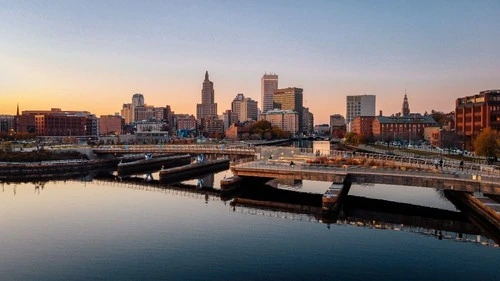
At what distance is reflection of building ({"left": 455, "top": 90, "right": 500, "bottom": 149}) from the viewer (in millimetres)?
93188

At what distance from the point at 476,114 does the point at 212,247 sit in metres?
87.5

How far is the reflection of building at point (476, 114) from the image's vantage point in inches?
3669

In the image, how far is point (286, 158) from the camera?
64.2 m

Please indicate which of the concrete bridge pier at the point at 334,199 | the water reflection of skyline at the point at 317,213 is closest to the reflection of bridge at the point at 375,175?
the concrete bridge pier at the point at 334,199

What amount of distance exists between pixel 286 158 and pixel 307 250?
118 feet

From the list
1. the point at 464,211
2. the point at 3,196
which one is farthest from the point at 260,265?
the point at 3,196

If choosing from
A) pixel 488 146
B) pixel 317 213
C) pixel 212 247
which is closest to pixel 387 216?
pixel 317 213

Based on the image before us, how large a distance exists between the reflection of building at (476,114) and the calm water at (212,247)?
5897 cm

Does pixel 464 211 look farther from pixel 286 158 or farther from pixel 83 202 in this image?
pixel 83 202

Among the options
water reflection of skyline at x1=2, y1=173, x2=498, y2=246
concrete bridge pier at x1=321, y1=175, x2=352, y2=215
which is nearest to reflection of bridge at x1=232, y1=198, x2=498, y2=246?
water reflection of skyline at x1=2, y1=173, x2=498, y2=246

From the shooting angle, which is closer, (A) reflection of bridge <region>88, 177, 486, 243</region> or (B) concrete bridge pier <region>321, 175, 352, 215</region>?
(A) reflection of bridge <region>88, 177, 486, 243</region>

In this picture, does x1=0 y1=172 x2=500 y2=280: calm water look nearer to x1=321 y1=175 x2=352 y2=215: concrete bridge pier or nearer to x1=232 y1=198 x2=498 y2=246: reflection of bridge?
x1=232 y1=198 x2=498 y2=246: reflection of bridge

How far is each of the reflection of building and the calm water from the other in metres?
59.0

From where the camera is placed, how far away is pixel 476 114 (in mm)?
98125
